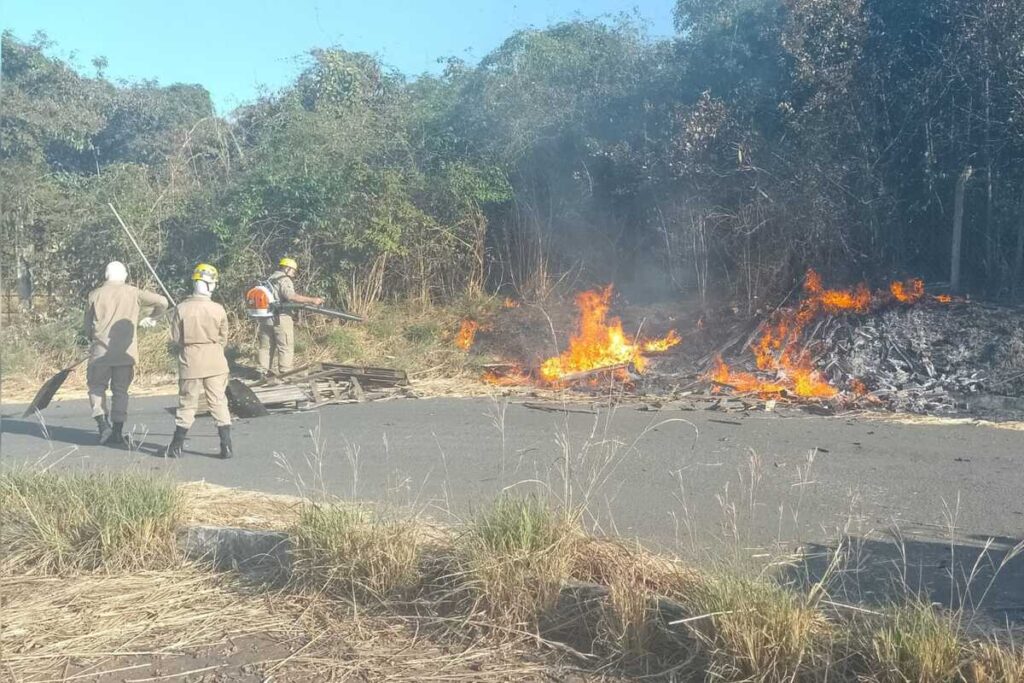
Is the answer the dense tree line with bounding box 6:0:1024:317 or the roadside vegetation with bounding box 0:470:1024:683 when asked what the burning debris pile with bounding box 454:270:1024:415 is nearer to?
the dense tree line with bounding box 6:0:1024:317

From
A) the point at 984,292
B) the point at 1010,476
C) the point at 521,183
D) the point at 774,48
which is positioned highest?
the point at 774,48

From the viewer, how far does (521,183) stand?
17.5m

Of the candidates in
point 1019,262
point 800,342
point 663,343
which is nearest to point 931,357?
point 800,342

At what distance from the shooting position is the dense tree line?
1359 centimetres

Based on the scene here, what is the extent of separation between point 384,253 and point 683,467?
410 inches

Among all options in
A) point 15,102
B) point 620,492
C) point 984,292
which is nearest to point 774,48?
point 984,292

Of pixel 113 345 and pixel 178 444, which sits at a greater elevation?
pixel 113 345

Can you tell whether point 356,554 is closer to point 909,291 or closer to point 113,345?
point 113,345

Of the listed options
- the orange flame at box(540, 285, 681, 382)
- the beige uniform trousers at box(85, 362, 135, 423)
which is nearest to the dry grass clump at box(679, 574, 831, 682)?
the beige uniform trousers at box(85, 362, 135, 423)

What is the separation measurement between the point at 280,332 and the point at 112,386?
4.36m

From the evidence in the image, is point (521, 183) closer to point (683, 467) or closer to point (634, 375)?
point (634, 375)

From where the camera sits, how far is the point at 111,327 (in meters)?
9.48

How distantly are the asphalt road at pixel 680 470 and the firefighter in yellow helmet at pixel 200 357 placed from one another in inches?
12.3

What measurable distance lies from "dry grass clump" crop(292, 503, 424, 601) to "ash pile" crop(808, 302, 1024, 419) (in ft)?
23.3
